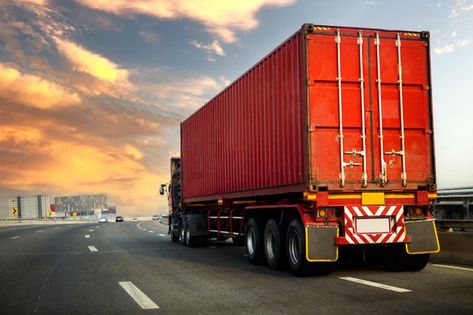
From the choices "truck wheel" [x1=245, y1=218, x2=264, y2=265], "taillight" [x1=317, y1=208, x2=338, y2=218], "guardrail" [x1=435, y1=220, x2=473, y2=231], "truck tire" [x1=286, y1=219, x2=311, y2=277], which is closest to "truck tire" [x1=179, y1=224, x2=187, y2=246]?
"truck wheel" [x1=245, y1=218, x2=264, y2=265]

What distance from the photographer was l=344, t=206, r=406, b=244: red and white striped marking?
1008cm

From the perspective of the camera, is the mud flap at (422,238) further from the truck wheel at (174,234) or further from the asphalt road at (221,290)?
the truck wheel at (174,234)

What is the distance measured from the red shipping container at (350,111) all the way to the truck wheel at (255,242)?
1264mm

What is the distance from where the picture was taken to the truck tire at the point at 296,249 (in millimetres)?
10047

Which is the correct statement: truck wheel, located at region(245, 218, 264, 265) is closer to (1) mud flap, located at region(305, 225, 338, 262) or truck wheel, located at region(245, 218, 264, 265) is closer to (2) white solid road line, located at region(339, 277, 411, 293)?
(1) mud flap, located at region(305, 225, 338, 262)

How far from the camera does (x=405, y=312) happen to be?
6684 millimetres

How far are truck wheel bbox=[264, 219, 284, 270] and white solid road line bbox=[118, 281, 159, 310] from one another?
3.02m

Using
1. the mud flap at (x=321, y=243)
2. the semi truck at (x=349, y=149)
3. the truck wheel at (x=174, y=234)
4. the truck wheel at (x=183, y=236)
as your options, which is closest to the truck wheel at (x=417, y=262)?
the semi truck at (x=349, y=149)

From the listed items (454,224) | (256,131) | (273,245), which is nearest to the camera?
(273,245)

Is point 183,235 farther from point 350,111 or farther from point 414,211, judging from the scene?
point 350,111

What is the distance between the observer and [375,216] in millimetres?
10305

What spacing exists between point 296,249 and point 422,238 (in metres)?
2.37

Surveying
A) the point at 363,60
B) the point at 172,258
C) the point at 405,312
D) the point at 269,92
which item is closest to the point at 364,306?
the point at 405,312

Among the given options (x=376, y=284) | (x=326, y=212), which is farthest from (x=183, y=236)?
(x=376, y=284)
